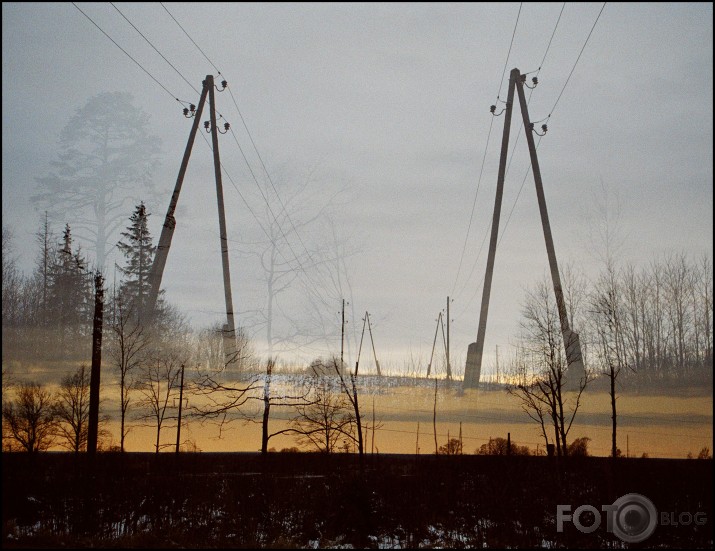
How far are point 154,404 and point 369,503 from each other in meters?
15.4

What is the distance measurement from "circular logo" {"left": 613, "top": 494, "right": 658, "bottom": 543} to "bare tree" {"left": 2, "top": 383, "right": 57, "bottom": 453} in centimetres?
2525

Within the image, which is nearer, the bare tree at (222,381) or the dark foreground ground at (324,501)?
the dark foreground ground at (324,501)

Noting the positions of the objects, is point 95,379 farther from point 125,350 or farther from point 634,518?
point 634,518

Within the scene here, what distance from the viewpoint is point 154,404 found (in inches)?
1288

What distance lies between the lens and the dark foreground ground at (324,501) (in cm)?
2067

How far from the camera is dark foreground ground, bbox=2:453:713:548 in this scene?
20672mm

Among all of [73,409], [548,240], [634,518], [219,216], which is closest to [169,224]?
[219,216]

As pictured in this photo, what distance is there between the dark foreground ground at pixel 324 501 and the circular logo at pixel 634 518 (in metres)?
0.36

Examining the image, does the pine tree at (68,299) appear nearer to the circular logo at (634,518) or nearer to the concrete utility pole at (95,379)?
the concrete utility pole at (95,379)

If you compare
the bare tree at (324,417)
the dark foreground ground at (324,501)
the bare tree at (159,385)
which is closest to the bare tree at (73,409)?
the dark foreground ground at (324,501)

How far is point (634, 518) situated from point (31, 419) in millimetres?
27054

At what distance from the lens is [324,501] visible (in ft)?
76.6

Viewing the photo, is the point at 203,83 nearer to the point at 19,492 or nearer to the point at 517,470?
the point at 19,492

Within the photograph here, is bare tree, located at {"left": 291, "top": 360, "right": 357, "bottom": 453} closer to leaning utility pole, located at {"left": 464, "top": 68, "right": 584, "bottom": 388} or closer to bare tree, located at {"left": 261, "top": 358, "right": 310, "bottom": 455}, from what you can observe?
bare tree, located at {"left": 261, "top": 358, "right": 310, "bottom": 455}
